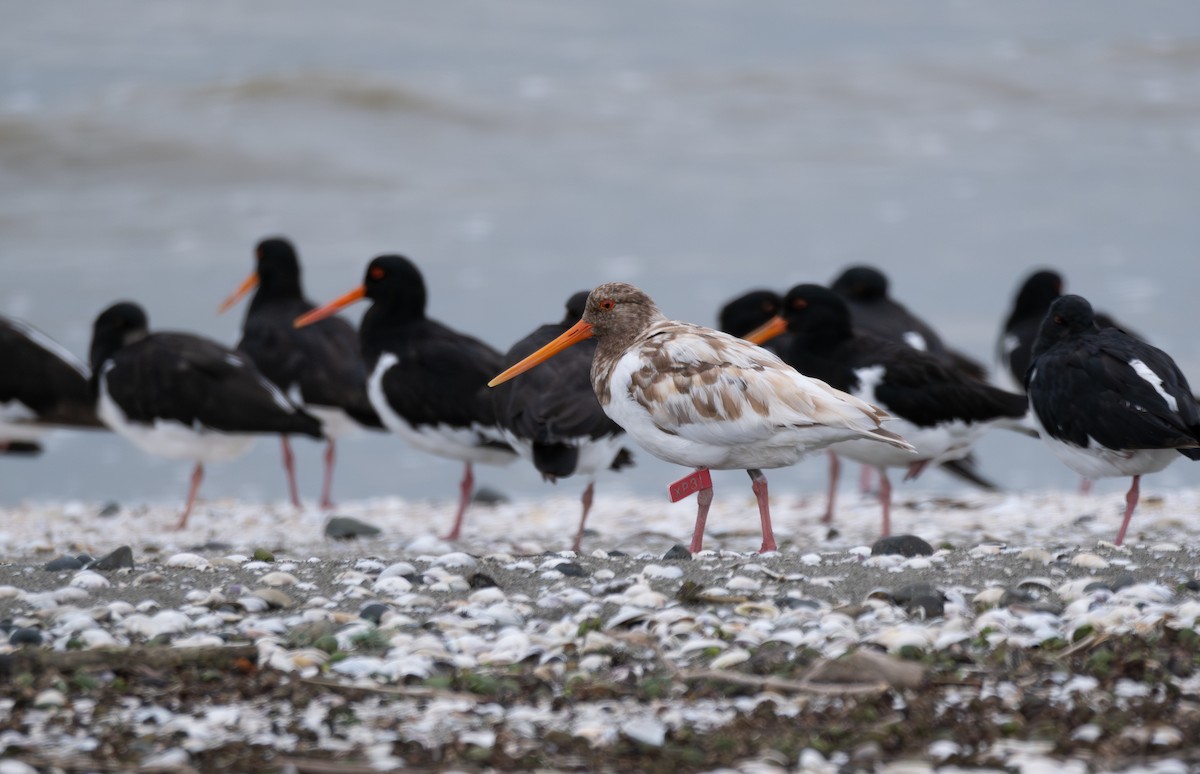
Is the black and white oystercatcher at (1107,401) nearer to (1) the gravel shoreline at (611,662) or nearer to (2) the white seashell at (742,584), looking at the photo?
(1) the gravel shoreline at (611,662)

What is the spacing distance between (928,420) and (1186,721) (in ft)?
12.1

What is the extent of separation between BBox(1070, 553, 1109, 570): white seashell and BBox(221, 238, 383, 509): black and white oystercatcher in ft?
15.8

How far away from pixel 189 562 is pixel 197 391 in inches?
116

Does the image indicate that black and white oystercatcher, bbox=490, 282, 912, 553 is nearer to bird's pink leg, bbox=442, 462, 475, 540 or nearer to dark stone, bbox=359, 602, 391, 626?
dark stone, bbox=359, 602, 391, 626

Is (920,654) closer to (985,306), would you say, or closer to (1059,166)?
(985,306)

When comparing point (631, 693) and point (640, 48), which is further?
point (640, 48)

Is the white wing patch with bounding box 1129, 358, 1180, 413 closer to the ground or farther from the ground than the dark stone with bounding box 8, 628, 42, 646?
farther from the ground

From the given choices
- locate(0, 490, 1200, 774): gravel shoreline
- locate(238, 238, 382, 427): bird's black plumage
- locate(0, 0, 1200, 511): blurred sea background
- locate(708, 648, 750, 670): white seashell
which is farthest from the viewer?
locate(0, 0, 1200, 511): blurred sea background

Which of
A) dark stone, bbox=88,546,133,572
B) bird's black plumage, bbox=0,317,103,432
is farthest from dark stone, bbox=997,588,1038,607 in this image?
bird's black plumage, bbox=0,317,103,432

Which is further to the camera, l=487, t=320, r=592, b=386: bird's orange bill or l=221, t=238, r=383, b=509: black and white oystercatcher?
l=221, t=238, r=383, b=509: black and white oystercatcher

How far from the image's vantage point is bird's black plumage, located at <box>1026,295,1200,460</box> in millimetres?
5496

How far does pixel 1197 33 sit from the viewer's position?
2803 cm

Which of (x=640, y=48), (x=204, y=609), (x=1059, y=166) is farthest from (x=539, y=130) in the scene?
(x=204, y=609)

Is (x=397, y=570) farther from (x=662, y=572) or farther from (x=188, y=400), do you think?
(x=188, y=400)
